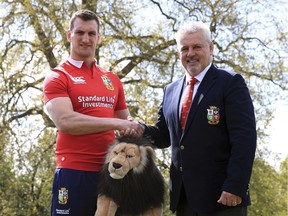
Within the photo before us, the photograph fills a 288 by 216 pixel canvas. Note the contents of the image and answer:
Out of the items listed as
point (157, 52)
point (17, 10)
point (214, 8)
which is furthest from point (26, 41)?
point (214, 8)

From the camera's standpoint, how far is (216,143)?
3.70 meters

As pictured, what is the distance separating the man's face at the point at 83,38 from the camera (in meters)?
3.91

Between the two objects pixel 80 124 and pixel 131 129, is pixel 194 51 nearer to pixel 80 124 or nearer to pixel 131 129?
pixel 131 129

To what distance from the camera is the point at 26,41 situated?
40.9ft

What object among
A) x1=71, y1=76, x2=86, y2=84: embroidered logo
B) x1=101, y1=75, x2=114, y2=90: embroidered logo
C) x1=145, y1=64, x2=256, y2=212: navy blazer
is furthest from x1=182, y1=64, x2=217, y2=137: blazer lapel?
x1=71, y1=76, x2=86, y2=84: embroidered logo

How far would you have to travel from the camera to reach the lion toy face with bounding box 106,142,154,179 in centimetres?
359

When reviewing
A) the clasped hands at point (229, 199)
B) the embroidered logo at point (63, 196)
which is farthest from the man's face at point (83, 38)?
the clasped hands at point (229, 199)

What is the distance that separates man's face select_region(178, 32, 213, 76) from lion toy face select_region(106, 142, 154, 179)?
2.33ft

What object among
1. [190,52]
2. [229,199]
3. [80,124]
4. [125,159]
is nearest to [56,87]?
[80,124]

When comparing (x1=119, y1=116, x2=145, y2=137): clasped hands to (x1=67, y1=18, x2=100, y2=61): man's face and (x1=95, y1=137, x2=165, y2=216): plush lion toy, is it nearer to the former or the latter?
(x1=95, y1=137, x2=165, y2=216): plush lion toy

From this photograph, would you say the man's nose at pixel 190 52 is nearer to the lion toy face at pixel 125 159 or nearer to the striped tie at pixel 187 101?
the striped tie at pixel 187 101

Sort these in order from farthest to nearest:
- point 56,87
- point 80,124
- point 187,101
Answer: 1. point 187,101
2. point 56,87
3. point 80,124

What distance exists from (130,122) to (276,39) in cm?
974

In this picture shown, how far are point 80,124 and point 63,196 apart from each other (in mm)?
575
